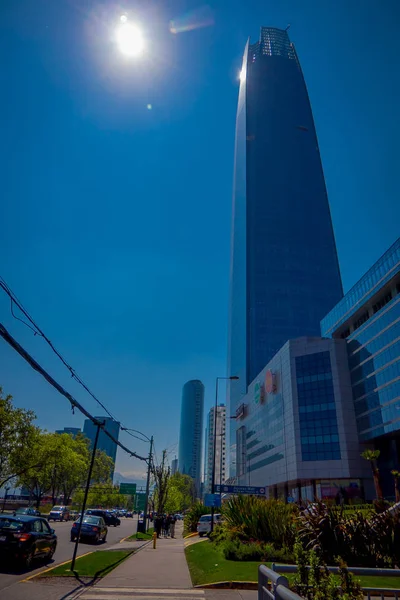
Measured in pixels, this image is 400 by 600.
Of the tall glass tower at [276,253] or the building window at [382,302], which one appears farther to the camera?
the tall glass tower at [276,253]

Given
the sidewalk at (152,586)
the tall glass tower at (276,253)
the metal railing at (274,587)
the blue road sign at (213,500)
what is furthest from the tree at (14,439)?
the tall glass tower at (276,253)

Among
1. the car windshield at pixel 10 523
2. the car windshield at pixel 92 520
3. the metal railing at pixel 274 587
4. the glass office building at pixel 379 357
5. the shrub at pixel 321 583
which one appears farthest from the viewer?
the glass office building at pixel 379 357

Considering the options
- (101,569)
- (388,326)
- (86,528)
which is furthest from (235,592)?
(388,326)

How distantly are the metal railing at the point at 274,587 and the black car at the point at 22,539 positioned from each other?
11.4 meters

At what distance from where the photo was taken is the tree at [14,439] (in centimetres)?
3828

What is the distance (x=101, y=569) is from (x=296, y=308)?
144m

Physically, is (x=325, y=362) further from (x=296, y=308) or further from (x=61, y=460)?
(x=296, y=308)

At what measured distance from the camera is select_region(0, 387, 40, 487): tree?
1507 inches

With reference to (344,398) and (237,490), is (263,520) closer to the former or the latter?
(237,490)

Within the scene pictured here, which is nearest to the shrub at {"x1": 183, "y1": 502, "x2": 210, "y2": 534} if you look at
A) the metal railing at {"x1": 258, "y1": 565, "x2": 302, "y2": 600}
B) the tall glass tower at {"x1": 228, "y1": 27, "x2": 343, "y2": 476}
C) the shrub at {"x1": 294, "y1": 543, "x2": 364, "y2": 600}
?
the shrub at {"x1": 294, "y1": 543, "x2": 364, "y2": 600}

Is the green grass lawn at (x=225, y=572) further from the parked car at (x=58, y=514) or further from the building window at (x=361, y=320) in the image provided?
the building window at (x=361, y=320)

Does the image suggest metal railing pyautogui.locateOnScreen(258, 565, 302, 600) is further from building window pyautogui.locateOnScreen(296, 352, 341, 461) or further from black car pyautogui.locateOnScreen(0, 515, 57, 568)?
building window pyautogui.locateOnScreen(296, 352, 341, 461)

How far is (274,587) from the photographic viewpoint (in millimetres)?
3604

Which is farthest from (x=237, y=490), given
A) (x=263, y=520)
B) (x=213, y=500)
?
(x=263, y=520)
